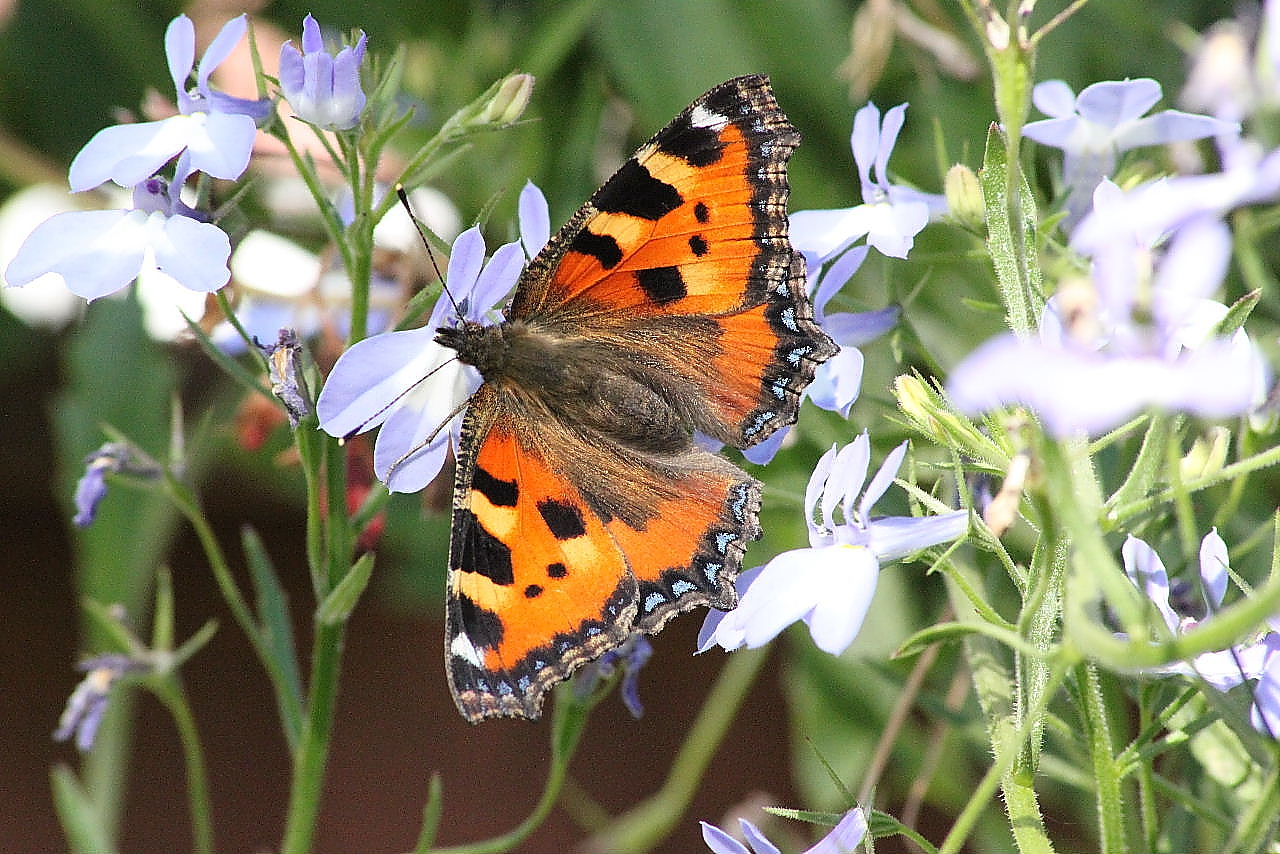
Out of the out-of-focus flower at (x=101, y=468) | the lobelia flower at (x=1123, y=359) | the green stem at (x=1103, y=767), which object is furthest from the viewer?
the out-of-focus flower at (x=101, y=468)

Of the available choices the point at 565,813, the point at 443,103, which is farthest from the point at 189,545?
the point at 443,103

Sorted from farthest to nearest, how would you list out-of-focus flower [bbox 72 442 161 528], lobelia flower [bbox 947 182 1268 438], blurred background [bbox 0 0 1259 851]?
1. blurred background [bbox 0 0 1259 851]
2. out-of-focus flower [bbox 72 442 161 528]
3. lobelia flower [bbox 947 182 1268 438]

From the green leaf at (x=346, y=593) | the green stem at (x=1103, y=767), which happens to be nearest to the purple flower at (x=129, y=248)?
the green leaf at (x=346, y=593)

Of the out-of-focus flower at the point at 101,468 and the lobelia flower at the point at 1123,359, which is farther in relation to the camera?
the out-of-focus flower at the point at 101,468

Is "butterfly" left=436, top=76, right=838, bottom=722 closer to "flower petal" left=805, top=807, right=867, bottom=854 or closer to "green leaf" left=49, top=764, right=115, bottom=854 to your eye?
"flower petal" left=805, top=807, right=867, bottom=854

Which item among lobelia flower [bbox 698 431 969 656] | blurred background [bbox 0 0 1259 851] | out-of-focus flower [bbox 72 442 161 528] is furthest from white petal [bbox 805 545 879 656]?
out-of-focus flower [bbox 72 442 161 528]

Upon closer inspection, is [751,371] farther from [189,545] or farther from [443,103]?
[189,545]

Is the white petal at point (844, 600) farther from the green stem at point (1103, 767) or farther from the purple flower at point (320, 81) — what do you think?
the purple flower at point (320, 81)
